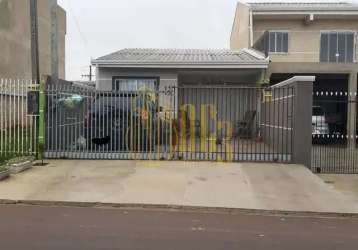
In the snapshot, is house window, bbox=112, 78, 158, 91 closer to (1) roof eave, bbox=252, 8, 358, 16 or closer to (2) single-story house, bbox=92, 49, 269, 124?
(2) single-story house, bbox=92, 49, 269, 124

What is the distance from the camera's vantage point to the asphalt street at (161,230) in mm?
6645

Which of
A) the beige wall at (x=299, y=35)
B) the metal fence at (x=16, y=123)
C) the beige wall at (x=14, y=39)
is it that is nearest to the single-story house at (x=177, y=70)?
the beige wall at (x=299, y=35)

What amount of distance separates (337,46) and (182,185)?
18.9 meters

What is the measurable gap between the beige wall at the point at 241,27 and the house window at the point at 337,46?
3.93 meters

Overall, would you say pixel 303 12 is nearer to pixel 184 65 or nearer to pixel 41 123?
pixel 184 65

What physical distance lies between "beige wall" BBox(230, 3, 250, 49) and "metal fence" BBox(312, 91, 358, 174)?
559cm

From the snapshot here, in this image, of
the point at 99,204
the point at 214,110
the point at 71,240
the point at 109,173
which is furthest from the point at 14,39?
the point at 71,240

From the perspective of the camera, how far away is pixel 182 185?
11.2 m

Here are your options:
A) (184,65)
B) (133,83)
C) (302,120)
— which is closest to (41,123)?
(302,120)

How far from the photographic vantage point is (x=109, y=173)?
12430mm

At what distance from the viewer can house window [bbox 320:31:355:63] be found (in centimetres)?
2695

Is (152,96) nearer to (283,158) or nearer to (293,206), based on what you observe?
(283,158)

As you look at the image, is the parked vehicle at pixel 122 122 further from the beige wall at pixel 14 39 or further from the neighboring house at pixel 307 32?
the beige wall at pixel 14 39

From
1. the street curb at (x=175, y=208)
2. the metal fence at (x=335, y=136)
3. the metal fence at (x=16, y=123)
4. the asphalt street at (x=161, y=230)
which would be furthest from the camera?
the metal fence at (x=335, y=136)
